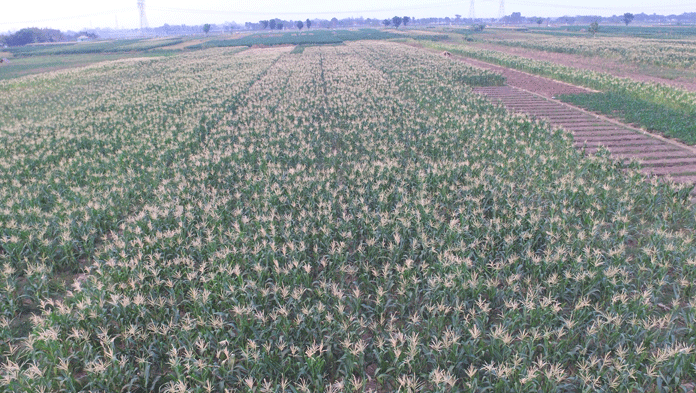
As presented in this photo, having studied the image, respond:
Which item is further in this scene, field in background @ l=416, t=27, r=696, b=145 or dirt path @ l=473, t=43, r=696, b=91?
dirt path @ l=473, t=43, r=696, b=91

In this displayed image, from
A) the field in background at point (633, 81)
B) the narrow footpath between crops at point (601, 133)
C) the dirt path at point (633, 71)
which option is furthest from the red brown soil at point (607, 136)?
the dirt path at point (633, 71)

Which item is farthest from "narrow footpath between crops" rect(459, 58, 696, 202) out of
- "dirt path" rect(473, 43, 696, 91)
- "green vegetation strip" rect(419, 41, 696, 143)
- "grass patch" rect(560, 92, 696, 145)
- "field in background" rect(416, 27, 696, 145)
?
"dirt path" rect(473, 43, 696, 91)

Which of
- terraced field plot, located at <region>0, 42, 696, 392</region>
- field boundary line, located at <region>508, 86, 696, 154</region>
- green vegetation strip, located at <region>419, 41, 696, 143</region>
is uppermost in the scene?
green vegetation strip, located at <region>419, 41, 696, 143</region>

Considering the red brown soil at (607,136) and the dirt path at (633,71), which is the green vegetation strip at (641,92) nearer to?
the red brown soil at (607,136)

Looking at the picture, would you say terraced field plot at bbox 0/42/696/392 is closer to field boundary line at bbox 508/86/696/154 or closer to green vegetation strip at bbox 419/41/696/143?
field boundary line at bbox 508/86/696/154

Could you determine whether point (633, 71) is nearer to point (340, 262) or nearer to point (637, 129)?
point (637, 129)

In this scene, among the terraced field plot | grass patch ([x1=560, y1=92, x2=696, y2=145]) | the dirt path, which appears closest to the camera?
the terraced field plot
